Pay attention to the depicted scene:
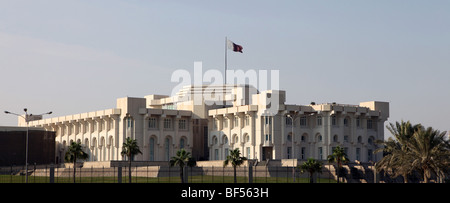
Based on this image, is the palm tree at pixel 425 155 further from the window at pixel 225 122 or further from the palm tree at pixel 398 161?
the window at pixel 225 122

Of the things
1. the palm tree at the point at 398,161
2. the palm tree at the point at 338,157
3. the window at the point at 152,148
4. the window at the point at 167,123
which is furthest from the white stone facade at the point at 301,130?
the palm tree at the point at 398,161

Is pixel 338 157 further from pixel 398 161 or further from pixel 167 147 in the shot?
pixel 167 147

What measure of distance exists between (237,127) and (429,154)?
52.4 metres

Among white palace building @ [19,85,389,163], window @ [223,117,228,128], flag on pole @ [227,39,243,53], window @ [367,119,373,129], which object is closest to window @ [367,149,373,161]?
white palace building @ [19,85,389,163]

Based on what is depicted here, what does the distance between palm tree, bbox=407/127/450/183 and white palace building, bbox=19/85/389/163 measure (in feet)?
134

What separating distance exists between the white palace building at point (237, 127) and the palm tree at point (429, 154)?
40.7 metres

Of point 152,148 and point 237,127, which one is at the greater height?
point 237,127

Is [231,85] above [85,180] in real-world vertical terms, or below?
above

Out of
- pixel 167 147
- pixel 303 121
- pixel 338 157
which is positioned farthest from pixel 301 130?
pixel 338 157

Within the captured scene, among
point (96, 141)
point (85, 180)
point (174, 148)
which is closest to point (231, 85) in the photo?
point (174, 148)

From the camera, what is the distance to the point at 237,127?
126750 millimetres
